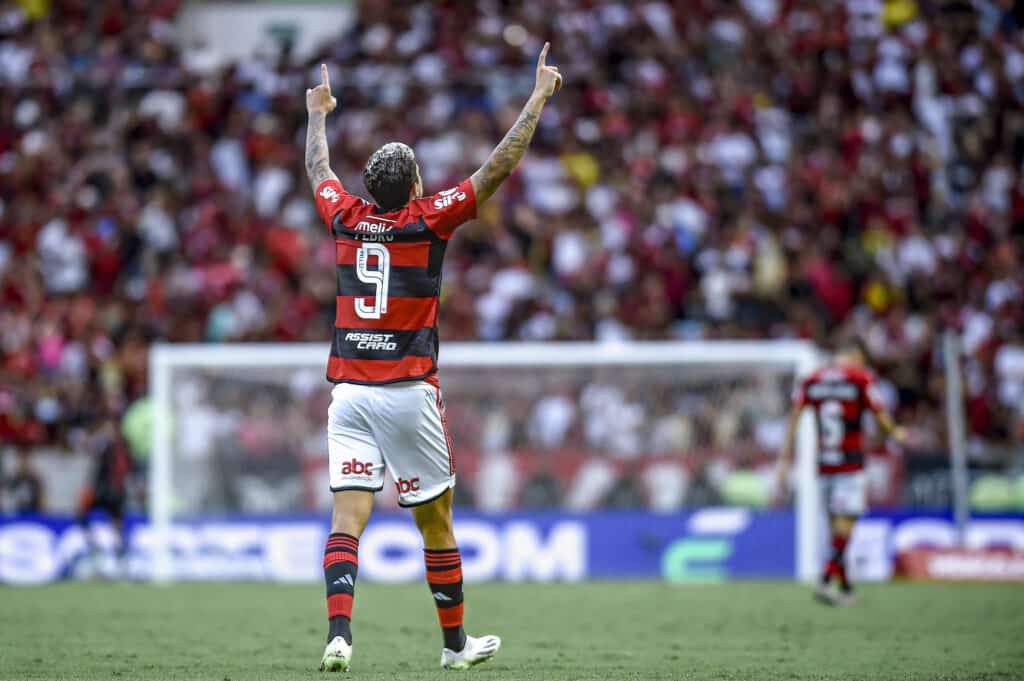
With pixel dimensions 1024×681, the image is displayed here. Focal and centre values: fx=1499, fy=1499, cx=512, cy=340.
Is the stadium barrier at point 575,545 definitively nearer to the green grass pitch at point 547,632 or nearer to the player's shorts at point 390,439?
the green grass pitch at point 547,632

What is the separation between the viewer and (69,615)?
11328 mm

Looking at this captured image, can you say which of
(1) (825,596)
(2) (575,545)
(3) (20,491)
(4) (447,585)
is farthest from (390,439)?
(3) (20,491)

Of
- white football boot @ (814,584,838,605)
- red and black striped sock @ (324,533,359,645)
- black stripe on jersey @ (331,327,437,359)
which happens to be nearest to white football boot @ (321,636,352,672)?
red and black striped sock @ (324,533,359,645)

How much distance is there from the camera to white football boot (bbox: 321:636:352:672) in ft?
21.8

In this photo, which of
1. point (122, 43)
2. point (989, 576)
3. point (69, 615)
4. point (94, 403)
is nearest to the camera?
point (69, 615)

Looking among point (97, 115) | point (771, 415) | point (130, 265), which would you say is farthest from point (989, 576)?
point (97, 115)

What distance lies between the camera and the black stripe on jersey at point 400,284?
7.04 m

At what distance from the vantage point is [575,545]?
54.4 ft

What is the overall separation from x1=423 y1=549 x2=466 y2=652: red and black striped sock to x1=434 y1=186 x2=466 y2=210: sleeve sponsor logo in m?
1.67

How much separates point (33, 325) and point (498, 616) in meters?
10.8

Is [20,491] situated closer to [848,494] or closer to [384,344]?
[848,494]

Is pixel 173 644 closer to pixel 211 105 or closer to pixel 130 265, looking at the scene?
pixel 130 265

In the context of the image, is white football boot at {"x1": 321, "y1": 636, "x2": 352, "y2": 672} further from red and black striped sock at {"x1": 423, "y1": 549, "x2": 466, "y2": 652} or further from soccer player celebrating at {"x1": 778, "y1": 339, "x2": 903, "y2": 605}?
soccer player celebrating at {"x1": 778, "y1": 339, "x2": 903, "y2": 605}

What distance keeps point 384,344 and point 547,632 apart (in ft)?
11.5
